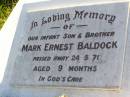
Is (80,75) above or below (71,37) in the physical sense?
below

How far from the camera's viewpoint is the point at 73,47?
19.0 ft

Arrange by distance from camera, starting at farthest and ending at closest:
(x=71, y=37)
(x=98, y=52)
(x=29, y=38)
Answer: (x=29, y=38)
(x=71, y=37)
(x=98, y=52)

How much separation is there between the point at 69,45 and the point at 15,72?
3.31ft

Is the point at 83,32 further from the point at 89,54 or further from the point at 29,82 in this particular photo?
the point at 29,82

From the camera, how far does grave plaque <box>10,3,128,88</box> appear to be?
5375 mm

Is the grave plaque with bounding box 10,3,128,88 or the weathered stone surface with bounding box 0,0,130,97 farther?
the grave plaque with bounding box 10,3,128,88

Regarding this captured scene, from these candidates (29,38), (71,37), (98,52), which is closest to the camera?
(98,52)

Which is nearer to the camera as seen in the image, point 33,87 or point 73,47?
point 73,47

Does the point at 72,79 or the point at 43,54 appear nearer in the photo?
the point at 72,79

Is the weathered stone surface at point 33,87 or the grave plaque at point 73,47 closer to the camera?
the weathered stone surface at point 33,87

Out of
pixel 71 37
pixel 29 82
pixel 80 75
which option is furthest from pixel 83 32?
pixel 29 82

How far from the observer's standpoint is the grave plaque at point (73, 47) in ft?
17.6

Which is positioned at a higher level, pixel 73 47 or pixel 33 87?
pixel 73 47

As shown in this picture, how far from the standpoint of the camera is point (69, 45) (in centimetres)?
585
